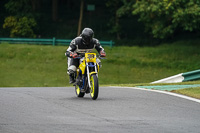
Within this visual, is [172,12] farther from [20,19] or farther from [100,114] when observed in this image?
[100,114]

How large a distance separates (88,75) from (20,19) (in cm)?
3638

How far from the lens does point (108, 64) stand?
34875 mm

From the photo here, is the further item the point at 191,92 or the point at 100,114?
the point at 191,92

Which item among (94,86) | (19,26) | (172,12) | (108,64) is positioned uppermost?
(172,12)

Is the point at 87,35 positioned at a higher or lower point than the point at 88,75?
higher

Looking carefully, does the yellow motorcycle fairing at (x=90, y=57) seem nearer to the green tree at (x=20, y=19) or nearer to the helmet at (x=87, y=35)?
the helmet at (x=87, y=35)

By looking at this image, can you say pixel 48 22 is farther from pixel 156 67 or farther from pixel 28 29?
pixel 156 67

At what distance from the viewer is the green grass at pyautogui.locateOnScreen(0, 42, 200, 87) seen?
3052 centimetres

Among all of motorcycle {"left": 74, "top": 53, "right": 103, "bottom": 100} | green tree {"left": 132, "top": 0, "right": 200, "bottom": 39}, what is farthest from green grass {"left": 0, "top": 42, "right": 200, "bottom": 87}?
motorcycle {"left": 74, "top": 53, "right": 103, "bottom": 100}

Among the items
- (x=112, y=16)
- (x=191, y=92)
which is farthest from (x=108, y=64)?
(x=191, y=92)

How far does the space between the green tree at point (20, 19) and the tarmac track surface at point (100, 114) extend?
113 feet

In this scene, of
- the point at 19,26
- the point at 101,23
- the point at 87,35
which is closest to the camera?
the point at 87,35

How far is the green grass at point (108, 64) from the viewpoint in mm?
30516

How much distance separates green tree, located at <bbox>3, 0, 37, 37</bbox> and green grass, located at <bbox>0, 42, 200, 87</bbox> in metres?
8.32
